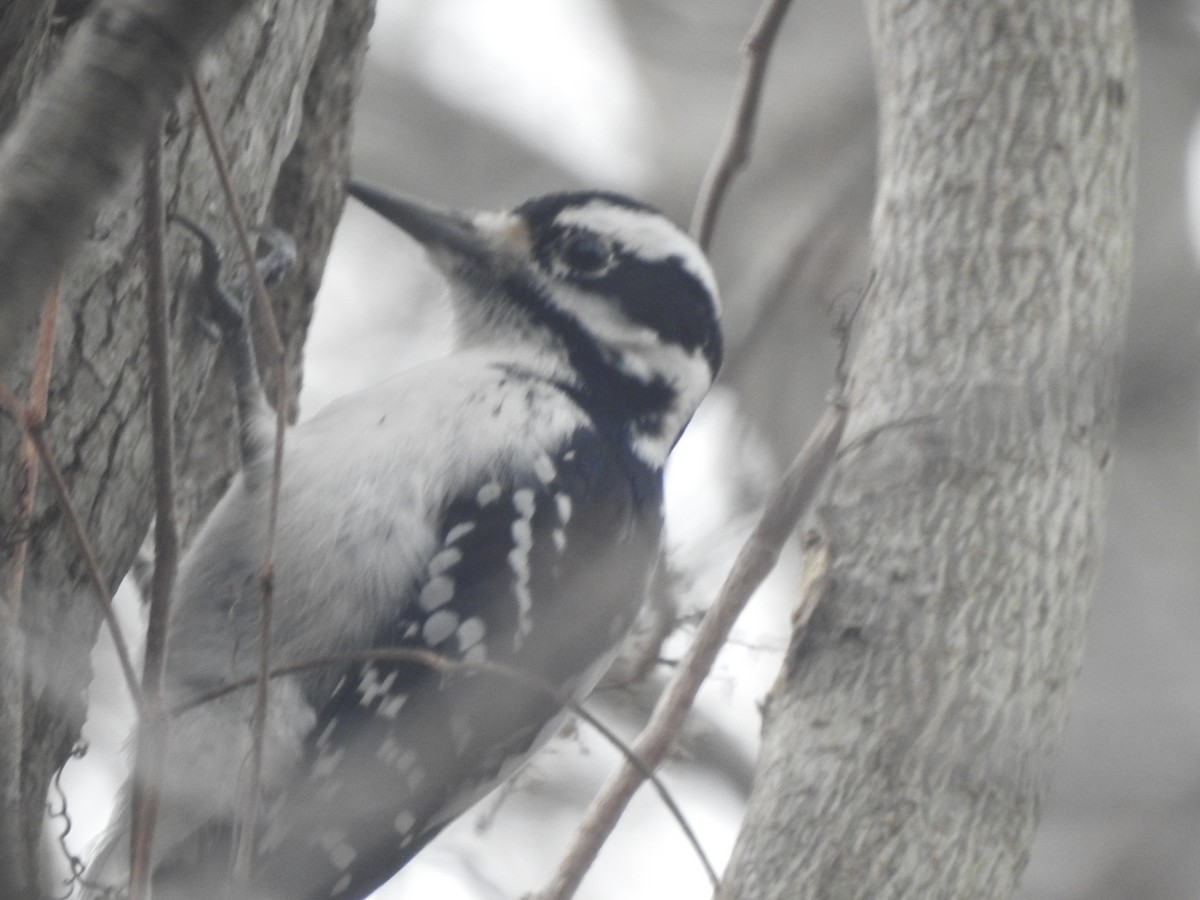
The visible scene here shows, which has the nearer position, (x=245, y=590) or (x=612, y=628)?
(x=245, y=590)

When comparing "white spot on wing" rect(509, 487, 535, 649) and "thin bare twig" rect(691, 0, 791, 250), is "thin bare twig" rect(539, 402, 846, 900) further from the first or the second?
"thin bare twig" rect(691, 0, 791, 250)

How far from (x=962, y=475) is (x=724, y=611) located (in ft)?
1.52

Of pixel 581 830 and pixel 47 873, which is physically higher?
pixel 47 873

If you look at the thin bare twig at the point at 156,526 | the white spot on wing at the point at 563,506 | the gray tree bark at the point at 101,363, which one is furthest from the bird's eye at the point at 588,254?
the thin bare twig at the point at 156,526

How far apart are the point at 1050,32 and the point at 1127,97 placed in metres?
0.20

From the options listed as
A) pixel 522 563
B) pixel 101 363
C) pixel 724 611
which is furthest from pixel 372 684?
pixel 101 363

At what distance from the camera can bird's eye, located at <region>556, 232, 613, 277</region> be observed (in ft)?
10.9

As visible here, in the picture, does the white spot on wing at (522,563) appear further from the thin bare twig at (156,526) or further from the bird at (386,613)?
the thin bare twig at (156,526)

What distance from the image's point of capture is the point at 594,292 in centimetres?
333

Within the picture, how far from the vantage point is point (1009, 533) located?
264 centimetres

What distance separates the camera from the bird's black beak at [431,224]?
330 centimetres

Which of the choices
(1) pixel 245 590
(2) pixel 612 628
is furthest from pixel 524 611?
(1) pixel 245 590

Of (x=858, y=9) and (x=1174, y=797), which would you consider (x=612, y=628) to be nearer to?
(x=1174, y=797)

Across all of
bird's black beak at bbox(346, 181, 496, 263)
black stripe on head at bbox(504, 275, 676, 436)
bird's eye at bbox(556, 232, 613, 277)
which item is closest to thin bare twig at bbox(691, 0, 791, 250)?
bird's eye at bbox(556, 232, 613, 277)
